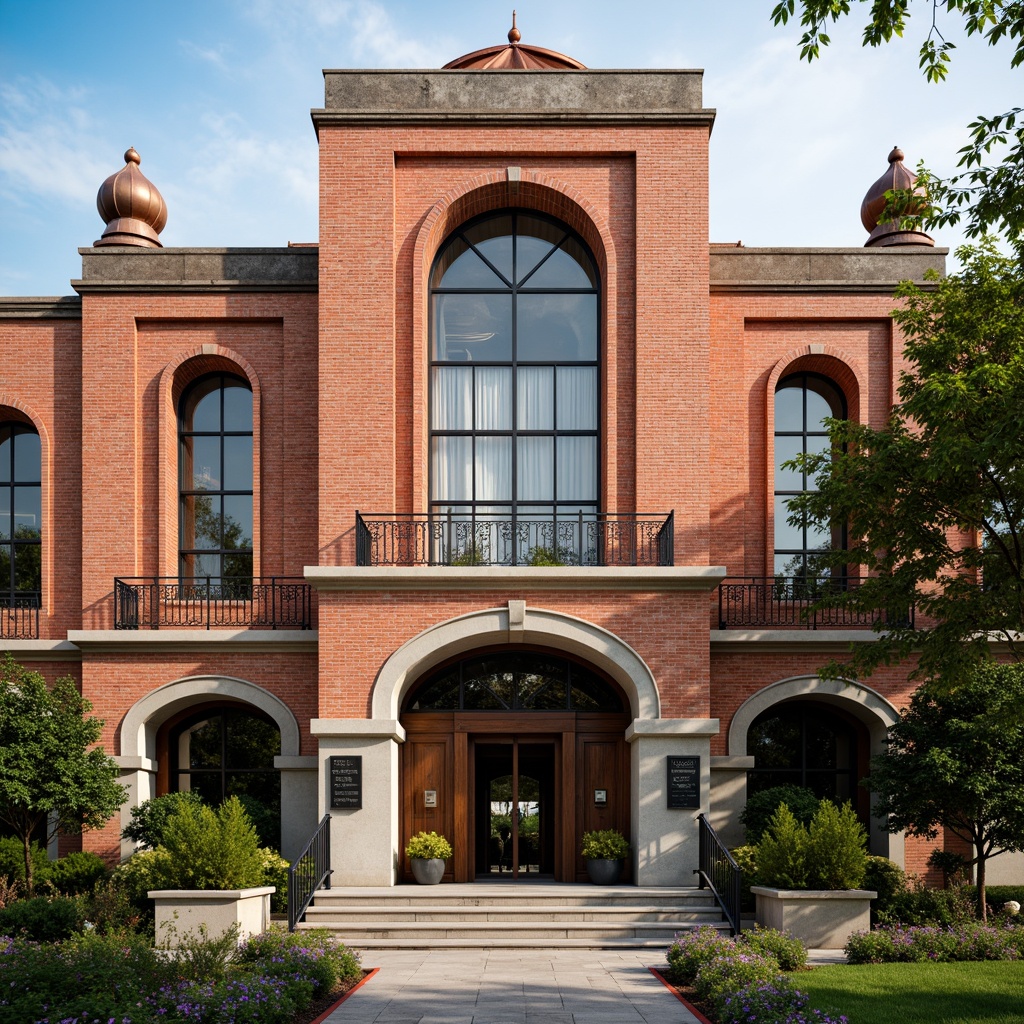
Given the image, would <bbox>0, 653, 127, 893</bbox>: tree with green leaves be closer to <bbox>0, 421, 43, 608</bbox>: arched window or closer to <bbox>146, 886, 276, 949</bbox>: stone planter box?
<bbox>0, 421, 43, 608</bbox>: arched window

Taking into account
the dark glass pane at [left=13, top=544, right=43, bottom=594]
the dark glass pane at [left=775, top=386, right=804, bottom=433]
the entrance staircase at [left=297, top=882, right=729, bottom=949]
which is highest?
the dark glass pane at [left=775, top=386, right=804, bottom=433]

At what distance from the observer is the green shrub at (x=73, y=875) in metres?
17.8

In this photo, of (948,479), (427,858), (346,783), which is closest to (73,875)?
(346,783)

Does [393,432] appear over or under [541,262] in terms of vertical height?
under

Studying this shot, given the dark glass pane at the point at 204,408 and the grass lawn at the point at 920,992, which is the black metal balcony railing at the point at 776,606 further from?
the dark glass pane at the point at 204,408

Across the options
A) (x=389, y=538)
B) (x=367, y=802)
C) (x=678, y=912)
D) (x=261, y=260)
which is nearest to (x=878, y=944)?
(x=678, y=912)

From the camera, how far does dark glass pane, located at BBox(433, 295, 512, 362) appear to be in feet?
65.8

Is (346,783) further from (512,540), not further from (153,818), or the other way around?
(512,540)

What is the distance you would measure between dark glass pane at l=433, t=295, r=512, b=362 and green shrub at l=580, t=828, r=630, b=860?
27.1 feet

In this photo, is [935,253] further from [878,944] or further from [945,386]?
[878,944]

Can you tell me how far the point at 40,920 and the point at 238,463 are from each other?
9.01 metres

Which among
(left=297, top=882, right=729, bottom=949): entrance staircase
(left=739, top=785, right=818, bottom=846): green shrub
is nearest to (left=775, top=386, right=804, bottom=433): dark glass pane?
(left=739, top=785, right=818, bottom=846): green shrub

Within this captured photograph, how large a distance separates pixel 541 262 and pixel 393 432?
171 inches

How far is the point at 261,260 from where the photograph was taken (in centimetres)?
2077
